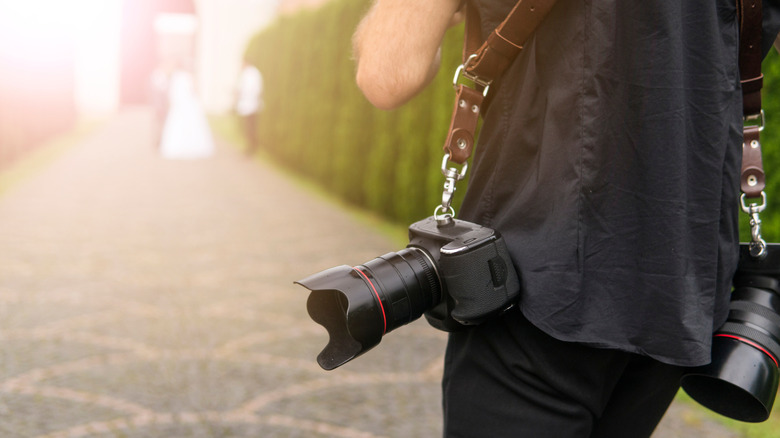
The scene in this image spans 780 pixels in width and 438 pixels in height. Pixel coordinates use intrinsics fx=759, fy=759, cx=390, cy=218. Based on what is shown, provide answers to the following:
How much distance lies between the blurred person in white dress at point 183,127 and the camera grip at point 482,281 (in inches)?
574

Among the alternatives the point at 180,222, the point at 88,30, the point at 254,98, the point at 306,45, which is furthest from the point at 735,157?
the point at 88,30

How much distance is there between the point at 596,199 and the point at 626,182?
0.17 feet

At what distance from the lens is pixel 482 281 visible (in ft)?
3.58

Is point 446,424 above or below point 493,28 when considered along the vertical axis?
below

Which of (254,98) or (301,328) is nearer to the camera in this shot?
(301,328)

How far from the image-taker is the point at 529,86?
1133 millimetres

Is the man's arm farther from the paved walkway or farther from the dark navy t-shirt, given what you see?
the paved walkway

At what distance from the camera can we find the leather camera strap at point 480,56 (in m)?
1.09

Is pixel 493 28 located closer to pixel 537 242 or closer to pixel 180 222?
pixel 537 242

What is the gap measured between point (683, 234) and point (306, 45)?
34.5 ft

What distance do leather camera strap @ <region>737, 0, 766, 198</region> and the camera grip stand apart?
0.45m

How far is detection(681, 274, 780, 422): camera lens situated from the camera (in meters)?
1.13

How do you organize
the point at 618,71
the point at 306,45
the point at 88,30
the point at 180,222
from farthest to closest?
the point at 88,30
the point at 306,45
the point at 180,222
the point at 618,71

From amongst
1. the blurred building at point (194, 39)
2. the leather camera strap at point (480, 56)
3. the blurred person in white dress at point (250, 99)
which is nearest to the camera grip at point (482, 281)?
the leather camera strap at point (480, 56)
